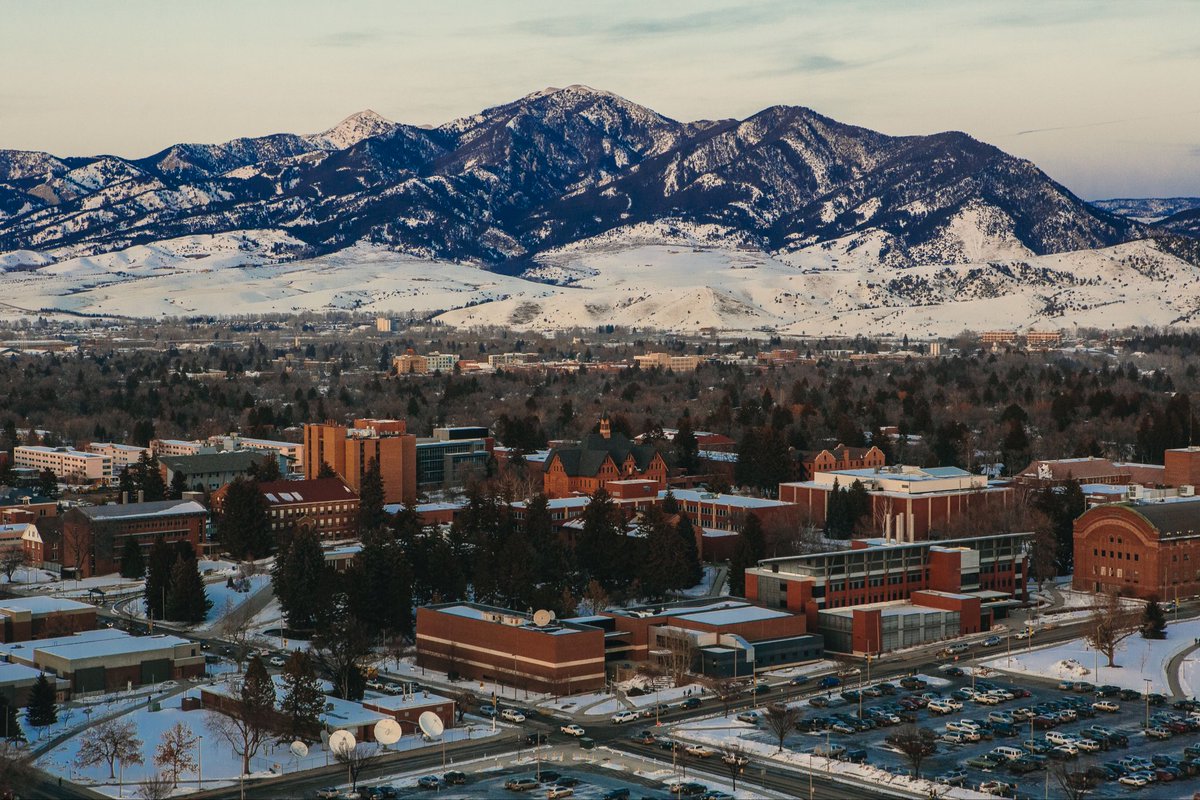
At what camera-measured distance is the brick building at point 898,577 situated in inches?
2494

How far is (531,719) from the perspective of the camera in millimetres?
52250

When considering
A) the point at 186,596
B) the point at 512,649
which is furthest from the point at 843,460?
the point at 512,649

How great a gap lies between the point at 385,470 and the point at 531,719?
140 ft

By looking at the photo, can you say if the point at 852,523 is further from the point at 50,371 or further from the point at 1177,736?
the point at 50,371

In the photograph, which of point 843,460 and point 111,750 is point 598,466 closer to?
point 843,460

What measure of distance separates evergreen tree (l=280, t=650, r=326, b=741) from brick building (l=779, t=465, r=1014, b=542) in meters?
34.5

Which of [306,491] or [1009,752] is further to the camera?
[306,491]

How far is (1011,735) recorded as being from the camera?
1951 inches

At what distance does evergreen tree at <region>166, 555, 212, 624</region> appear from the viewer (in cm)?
6662

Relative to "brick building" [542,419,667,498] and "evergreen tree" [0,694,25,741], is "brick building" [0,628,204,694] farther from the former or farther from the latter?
"brick building" [542,419,667,498]

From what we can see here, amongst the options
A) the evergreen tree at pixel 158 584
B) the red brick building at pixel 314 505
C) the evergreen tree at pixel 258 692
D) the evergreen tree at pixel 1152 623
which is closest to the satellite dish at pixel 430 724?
the evergreen tree at pixel 258 692

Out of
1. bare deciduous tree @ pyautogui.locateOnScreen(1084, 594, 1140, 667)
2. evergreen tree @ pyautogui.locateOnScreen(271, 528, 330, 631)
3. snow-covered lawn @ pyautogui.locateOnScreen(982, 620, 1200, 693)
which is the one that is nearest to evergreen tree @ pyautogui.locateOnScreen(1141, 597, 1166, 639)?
snow-covered lawn @ pyautogui.locateOnScreen(982, 620, 1200, 693)

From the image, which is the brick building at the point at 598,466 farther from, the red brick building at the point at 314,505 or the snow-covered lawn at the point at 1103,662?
the snow-covered lawn at the point at 1103,662

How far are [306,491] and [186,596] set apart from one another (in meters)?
19.3
